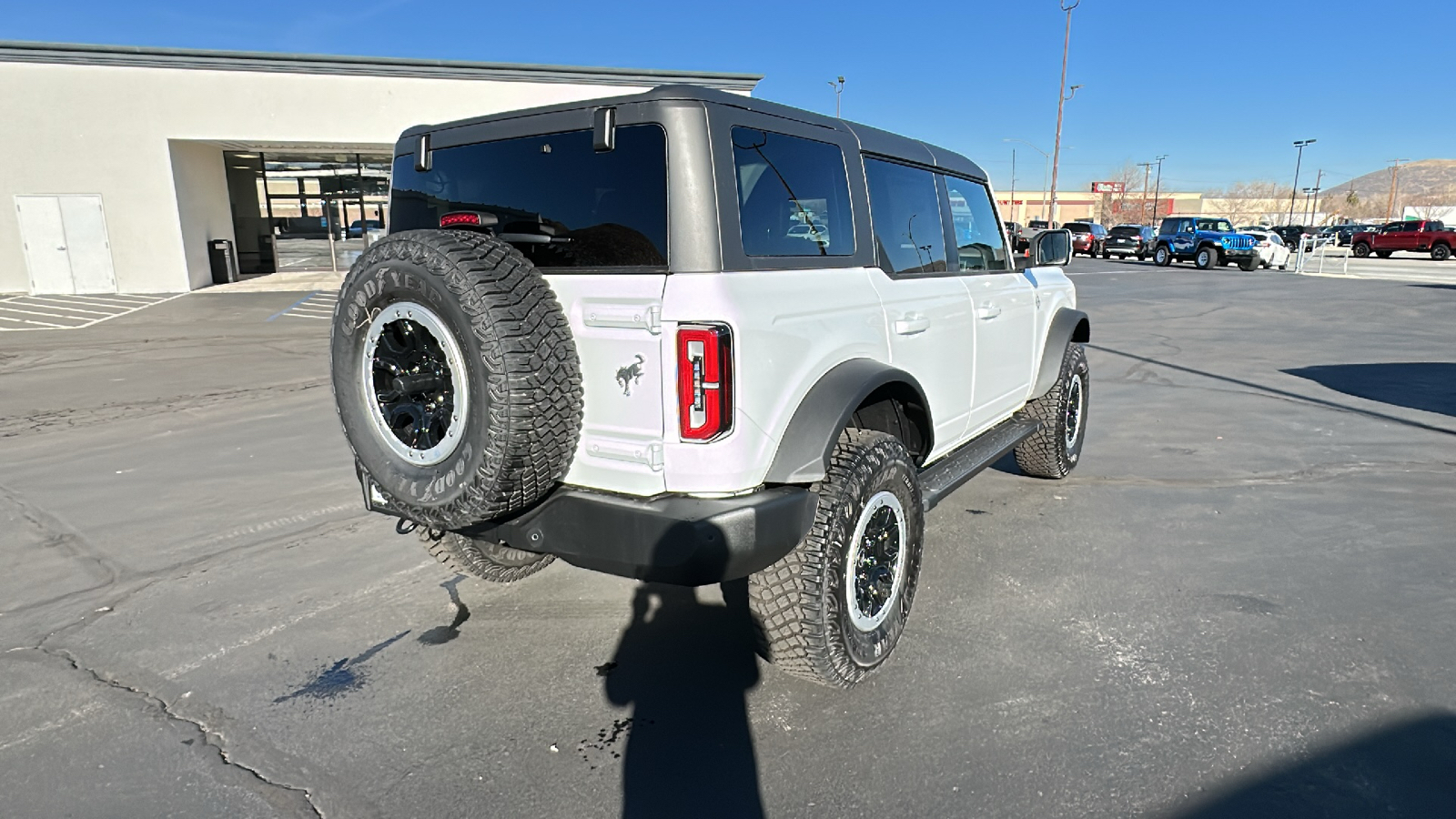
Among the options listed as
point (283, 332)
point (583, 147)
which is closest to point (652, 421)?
point (583, 147)

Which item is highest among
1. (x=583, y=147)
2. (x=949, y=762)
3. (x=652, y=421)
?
(x=583, y=147)

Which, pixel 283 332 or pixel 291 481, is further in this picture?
pixel 283 332

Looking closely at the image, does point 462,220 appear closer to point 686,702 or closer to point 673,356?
point 673,356

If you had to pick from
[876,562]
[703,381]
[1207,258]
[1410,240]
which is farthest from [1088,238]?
[703,381]

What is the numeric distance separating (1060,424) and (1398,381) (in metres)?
6.26

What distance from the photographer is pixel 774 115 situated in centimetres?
284

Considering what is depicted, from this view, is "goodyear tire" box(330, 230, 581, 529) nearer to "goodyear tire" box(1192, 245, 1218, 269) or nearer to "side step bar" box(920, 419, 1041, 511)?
"side step bar" box(920, 419, 1041, 511)

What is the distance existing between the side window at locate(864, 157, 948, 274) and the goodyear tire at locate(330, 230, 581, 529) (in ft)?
4.99

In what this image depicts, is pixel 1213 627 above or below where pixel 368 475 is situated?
below

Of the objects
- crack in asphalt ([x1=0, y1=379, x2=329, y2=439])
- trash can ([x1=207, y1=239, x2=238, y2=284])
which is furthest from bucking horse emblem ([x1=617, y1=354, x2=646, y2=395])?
trash can ([x1=207, y1=239, x2=238, y2=284])

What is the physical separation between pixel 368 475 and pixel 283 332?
12.2 meters

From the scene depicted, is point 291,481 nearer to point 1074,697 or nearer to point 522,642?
point 522,642

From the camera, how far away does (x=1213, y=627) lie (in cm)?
338

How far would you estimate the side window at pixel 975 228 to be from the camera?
4195mm
